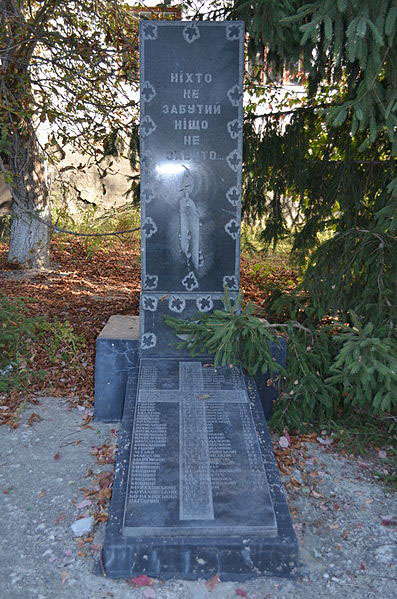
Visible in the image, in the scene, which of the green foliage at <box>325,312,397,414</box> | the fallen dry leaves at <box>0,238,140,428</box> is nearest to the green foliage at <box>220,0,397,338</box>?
the green foliage at <box>325,312,397,414</box>

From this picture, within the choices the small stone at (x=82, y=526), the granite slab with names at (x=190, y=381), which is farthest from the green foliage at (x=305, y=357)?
the small stone at (x=82, y=526)

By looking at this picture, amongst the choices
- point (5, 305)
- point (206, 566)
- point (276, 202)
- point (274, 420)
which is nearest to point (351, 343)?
point (274, 420)

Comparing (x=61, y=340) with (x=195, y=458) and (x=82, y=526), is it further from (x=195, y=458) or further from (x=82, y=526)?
(x=195, y=458)

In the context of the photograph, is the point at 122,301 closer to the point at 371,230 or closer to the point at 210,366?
the point at 210,366

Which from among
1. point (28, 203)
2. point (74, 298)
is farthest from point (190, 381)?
point (28, 203)

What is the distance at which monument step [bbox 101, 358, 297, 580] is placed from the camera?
301 centimetres

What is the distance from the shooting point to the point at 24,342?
5.88m

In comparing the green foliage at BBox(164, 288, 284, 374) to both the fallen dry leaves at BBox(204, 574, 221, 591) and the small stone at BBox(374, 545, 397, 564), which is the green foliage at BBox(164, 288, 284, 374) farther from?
the fallen dry leaves at BBox(204, 574, 221, 591)

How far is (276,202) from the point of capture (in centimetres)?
629

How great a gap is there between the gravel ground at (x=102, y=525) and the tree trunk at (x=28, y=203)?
14.2 ft

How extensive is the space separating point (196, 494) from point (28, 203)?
21.0 feet

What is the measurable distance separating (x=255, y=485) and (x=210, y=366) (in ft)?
4.47

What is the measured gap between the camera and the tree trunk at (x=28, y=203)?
27.0 feet

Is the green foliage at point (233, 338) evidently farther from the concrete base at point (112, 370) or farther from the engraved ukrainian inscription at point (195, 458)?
the concrete base at point (112, 370)
